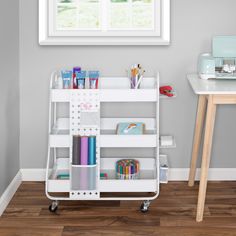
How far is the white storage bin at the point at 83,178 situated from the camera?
10.5 feet

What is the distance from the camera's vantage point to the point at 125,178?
11.0 feet

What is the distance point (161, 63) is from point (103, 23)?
0.48m

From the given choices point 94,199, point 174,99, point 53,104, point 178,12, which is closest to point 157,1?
point 178,12

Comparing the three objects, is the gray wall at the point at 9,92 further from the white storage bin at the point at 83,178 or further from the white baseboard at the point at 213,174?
the white baseboard at the point at 213,174

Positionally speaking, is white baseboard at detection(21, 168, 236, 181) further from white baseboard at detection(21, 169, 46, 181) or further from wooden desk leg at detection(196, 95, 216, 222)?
wooden desk leg at detection(196, 95, 216, 222)

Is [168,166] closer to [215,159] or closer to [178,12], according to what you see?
[215,159]

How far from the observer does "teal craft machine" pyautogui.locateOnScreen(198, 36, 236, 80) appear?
3.36 m

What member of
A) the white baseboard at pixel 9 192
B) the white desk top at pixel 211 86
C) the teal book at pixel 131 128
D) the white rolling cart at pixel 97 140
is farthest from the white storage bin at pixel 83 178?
the white desk top at pixel 211 86

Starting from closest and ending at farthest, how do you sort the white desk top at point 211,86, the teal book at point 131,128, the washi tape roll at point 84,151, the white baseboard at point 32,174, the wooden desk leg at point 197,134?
1. the white desk top at point 211,86
2. the washi tape roll at point 84,151
3. the teal book at point 131,128
4. the wooden desk leg at point 197,134
5. the white baseboard at point 32,174

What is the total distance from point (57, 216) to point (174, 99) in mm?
1163

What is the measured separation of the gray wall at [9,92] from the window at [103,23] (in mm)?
211

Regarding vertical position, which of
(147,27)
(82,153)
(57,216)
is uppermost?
(147,27)

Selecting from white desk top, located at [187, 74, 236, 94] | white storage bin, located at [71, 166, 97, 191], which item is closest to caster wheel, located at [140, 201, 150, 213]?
white storage bin, located at [71, 166, 97, 191]

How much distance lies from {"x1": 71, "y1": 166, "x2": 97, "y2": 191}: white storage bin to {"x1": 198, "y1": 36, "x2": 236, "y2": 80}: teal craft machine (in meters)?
0.92
